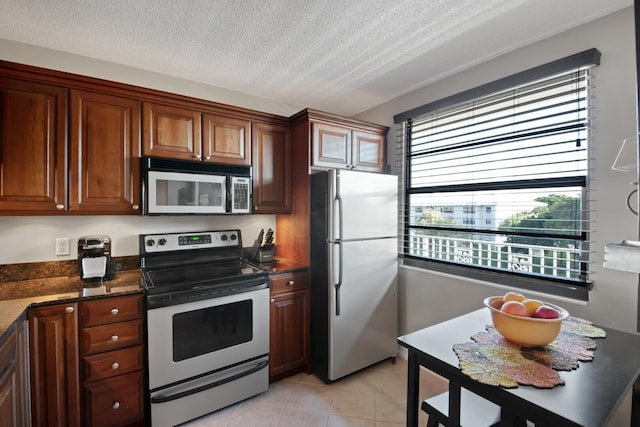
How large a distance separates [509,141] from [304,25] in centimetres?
159

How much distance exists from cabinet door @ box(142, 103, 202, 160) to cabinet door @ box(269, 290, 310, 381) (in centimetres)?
130

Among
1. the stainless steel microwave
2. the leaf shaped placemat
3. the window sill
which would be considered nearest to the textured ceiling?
the stainless steel microwave

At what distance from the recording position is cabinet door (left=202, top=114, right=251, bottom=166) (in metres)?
2.33

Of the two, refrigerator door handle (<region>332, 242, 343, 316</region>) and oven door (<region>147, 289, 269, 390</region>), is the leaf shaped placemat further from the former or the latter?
oven door (<region>147, 289, 269, 390</region>)

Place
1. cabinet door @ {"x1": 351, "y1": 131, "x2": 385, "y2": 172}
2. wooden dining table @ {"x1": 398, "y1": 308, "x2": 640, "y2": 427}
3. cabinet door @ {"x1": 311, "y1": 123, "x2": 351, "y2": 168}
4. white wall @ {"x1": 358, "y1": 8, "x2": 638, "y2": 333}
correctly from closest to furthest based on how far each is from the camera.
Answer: wooden dining table @ {"x1": 398, "y1": 308, "x2": 640, "y2": 427}
white wall @ {"x1": 358, "y1": 8, "x2": 638, "y2": 333}
cabinet door @ {"x1": 311, "y1": 123, "x2": 351, "y2": 168}
cabinet door @ {"x1": 351, "y1": 131, "x2": 385, "y2": 172}

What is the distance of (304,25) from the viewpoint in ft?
5.95

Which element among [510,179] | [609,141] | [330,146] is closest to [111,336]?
[330,146]

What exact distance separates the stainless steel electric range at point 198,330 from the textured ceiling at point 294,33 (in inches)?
53.4

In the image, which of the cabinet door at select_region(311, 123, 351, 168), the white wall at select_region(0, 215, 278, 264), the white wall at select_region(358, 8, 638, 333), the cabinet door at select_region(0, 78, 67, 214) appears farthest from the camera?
the cabinet door at select_region(311, 123, 351, 168)

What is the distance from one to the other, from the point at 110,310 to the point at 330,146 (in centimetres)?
192

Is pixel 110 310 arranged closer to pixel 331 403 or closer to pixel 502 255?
Answer: pixel 331 403

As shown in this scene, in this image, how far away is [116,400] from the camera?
1.76m

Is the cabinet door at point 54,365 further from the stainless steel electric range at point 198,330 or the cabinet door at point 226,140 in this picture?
the cabinet door at point 226,140

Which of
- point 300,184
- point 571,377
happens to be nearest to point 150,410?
point 300,184
